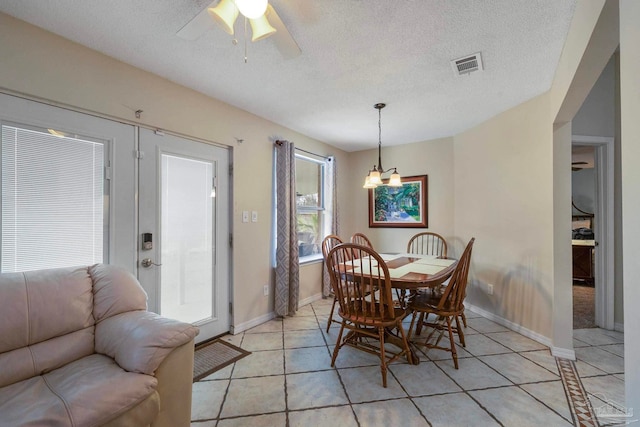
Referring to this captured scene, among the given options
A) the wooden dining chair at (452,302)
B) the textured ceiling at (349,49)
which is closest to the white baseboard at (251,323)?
the wooden dining chair at (452,302)

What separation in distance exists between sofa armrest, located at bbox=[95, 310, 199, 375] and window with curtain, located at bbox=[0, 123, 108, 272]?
637mm

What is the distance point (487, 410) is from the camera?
67.9 inches

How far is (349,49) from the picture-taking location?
1928 mm

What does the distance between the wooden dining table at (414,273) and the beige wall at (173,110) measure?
4.23 feet

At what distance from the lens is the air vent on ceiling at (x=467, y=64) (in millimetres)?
2027

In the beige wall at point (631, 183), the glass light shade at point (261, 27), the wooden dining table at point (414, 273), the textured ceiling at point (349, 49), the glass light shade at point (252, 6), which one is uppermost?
the textured ceiling at point (349, 49)

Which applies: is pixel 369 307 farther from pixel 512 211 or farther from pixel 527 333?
pixel 512 211

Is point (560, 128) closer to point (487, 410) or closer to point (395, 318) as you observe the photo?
point (395, 318)

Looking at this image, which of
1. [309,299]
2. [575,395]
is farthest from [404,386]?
[309,299]

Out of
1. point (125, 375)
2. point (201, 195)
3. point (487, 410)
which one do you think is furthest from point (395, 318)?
point (201, 195)

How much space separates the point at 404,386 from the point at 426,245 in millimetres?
2463

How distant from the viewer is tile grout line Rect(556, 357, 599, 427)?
5.35ft

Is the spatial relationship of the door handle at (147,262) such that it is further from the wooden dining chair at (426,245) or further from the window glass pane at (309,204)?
the wooden dining chair at (426,245)

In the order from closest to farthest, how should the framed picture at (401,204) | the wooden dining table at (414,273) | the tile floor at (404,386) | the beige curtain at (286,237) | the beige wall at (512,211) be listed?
the tile floor at (404,386) < the wooden dining table at (414,273) < the beige wall at (512,211) < the beige curtain at (286,237) < the framed picture at (401,204)
